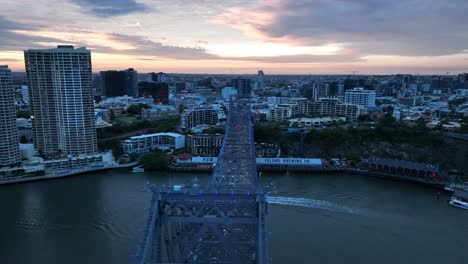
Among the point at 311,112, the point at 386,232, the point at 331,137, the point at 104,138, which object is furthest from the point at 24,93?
the point at 386,232

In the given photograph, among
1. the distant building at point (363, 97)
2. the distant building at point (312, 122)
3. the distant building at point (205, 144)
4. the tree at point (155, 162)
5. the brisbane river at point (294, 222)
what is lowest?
the brisbane river at point (294, 222)

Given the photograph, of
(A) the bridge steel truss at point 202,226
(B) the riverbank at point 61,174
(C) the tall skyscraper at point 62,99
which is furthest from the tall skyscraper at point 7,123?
(A) the bridge steel truss at point 202,226

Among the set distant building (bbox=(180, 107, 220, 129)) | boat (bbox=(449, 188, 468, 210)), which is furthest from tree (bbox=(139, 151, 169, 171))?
boat (bbox=(449, 188, 468, 210))

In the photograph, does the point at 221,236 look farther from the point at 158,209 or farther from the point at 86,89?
the point at 86,89

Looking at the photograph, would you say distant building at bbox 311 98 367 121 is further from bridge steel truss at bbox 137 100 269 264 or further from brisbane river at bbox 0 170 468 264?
bridge steel truss at bbox 137 100 269 264

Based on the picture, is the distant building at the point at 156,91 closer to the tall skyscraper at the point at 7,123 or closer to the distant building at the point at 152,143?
the distant building at the point at 152,143

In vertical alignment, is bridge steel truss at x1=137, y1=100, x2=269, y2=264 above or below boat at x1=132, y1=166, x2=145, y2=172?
above

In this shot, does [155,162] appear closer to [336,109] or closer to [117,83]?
[336,109]
